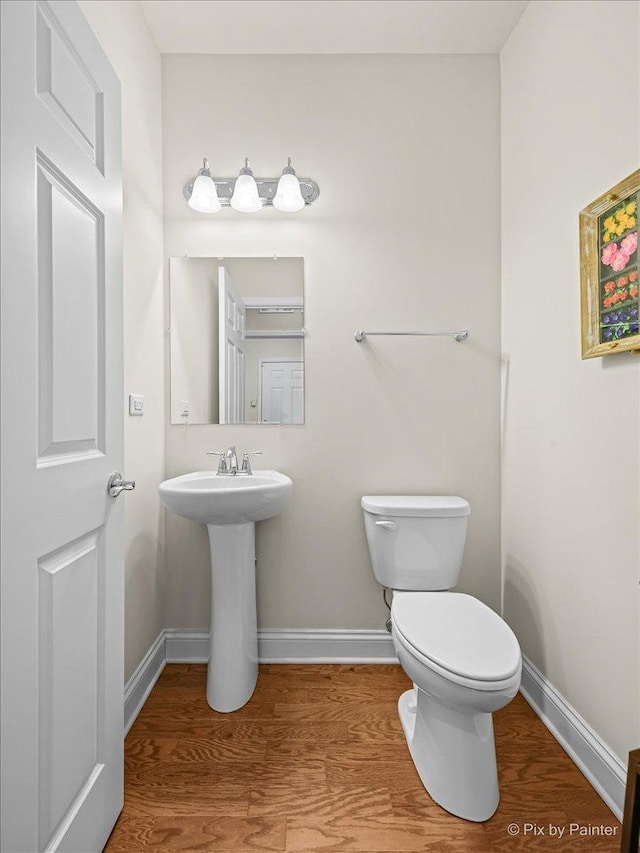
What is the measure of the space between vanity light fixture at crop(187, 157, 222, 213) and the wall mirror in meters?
0.20

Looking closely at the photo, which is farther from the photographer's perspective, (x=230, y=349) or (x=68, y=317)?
(x=230, y=349)

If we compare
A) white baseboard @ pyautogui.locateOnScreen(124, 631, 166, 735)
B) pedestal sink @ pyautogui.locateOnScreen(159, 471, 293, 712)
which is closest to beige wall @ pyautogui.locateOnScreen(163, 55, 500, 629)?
white baseboard @ pyautogui.locateOnScreen(124, 631, 166, 735)

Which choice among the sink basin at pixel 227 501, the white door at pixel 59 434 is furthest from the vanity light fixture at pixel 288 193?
the sink basin at pixel 227 501

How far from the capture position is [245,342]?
6.52 ft

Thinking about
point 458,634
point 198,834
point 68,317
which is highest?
point 68,317

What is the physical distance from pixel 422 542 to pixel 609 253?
3.62 feet

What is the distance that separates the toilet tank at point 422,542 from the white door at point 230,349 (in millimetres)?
727

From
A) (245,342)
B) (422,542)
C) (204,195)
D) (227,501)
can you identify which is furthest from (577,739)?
(204,195)

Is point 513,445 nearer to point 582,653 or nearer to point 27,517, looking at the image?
point 582,653

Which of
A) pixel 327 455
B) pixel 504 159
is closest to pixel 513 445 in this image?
pixel 327 455

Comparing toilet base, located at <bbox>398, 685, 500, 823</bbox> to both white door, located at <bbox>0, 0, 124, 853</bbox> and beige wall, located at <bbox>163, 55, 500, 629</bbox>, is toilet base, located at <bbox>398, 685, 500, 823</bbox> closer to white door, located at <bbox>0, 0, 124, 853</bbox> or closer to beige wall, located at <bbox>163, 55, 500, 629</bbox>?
beige wall, located at <bbox>163, 55, 500, 629</bbox>

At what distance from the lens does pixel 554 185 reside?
1.60m

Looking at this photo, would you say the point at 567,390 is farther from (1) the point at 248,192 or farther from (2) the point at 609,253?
(1) the point at 248,192

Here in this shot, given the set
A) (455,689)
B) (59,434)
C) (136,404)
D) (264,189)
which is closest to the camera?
(59,434)
